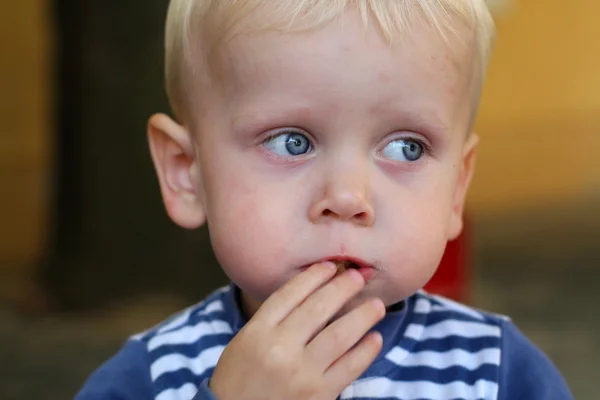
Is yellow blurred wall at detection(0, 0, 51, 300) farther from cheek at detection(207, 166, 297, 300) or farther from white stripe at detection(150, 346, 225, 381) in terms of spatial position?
cheek at detection(207, 166, 297, 300)

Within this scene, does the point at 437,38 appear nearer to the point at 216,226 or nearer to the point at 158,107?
the point at 216,226

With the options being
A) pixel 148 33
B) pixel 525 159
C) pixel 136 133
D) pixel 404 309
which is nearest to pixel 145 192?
pixel 136 133

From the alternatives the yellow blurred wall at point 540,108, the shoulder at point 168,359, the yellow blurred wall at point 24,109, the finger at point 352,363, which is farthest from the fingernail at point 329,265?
the yellow blurred wall at point 540,108

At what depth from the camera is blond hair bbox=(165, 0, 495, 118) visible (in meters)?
1.17

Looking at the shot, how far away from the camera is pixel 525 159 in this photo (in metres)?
6.54

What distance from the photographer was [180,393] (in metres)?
1.37

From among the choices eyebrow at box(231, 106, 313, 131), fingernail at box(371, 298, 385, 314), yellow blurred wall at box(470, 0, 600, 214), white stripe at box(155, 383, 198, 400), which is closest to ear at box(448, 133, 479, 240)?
fingernail at box(371, 298, 385, 314)

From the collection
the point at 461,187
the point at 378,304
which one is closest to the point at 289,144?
the point at 378,304

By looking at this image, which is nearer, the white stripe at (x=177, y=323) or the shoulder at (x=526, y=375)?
the shoulder at (x=526, y=375)

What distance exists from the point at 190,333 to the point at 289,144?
0.42 metres

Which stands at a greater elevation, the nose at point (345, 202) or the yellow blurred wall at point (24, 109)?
the yellow blurred wall at point (24, 109)

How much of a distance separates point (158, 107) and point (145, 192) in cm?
36

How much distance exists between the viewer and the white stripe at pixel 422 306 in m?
1.46

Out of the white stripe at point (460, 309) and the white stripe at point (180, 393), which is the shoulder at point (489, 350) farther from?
the white stripe at point (180, 393)
